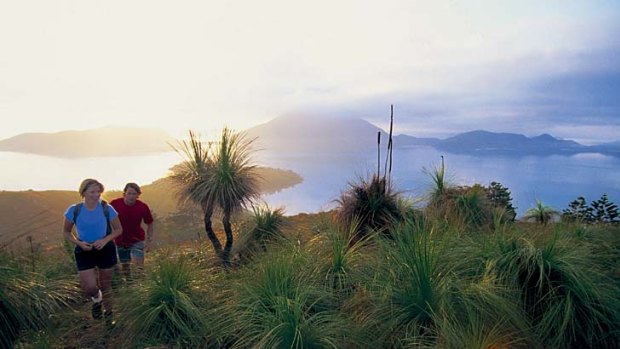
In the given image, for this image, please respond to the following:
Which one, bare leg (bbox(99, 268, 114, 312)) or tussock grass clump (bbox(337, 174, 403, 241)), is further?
tussock grass clump (bbox(337, 174, 403, 241))

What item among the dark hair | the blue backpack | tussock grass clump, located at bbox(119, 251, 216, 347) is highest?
the dark hair

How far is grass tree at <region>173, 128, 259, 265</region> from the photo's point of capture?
7977mm

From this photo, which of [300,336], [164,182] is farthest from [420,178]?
[300,336]

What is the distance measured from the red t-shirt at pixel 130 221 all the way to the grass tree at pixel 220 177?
1.87m

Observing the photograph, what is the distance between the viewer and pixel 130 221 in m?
6.03

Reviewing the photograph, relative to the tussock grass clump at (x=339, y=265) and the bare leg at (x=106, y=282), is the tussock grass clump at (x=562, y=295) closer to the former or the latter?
the tussock grass clump at (x=339, y=265)

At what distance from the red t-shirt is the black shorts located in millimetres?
636

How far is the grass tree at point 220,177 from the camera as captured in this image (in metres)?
7.98

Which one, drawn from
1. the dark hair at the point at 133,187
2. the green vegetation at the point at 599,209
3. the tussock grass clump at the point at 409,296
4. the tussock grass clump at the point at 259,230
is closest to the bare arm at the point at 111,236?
the dark hair at the point at 133,187

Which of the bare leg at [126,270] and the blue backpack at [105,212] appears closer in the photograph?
the blue backpack at [105,212]

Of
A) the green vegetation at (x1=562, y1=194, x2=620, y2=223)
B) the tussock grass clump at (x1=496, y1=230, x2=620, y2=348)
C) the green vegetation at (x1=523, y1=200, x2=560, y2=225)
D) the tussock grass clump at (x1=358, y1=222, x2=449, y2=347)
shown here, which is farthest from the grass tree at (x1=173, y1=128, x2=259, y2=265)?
the green vegetation at (x1=562, y1=194, x2=620, y2=223)

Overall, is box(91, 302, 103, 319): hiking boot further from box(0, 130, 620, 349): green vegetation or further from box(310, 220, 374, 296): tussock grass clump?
box(310, 220, 374, 296): tussock grass clump

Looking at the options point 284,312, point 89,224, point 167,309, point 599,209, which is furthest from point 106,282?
point 599,209

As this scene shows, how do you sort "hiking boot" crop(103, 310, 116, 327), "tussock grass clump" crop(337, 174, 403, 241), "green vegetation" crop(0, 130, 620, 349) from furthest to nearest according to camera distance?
"tussock grass clump" crop(337, 174, 403, 241) → "hiking boot" crop(103, 310, 116, 327) → "green vegetation" crop(0, 130, 620, 349)
